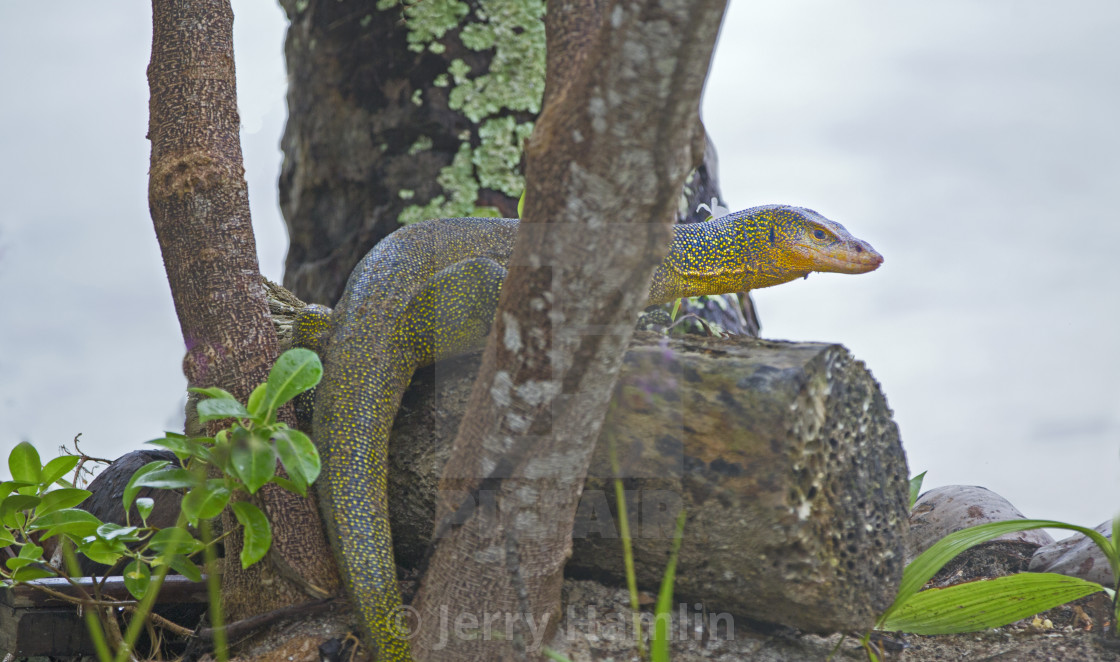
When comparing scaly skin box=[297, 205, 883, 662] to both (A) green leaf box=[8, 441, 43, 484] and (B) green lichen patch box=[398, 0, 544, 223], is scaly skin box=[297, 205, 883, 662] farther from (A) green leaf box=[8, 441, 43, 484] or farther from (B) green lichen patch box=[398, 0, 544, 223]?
(B) green lichen patch box=[398, 0, 544, 223]

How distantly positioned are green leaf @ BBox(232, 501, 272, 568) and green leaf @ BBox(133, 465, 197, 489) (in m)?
0.12

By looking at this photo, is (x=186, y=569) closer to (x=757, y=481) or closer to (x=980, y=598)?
(x=757, y=481)

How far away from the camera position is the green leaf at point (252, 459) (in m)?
1.74

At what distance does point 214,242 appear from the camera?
252 cm

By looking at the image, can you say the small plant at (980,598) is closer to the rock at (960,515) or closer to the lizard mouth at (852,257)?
the rock at (960,515)

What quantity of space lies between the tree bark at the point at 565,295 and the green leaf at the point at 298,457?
0.34 m

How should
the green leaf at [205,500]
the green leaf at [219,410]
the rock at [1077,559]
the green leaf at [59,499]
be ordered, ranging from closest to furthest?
the green leaf at [219,410] < the green leaf at [205,500] < the green leaf at [59,499] < the rock at [1077,559]

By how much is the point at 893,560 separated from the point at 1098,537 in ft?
2.59

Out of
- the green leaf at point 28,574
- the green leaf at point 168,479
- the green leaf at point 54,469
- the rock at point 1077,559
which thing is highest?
the green leaf at point 168,479

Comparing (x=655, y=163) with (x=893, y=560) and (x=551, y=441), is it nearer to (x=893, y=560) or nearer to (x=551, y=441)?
(x=551, y=441)

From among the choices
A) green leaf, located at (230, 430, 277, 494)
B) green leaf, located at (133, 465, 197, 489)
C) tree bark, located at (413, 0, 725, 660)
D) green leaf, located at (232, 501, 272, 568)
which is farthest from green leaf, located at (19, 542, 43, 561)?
tree bark, located at (413, 0, 725, 660)

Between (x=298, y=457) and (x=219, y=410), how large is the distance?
19cm

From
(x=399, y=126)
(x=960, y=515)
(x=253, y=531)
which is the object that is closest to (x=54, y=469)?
(x=253, y=531)

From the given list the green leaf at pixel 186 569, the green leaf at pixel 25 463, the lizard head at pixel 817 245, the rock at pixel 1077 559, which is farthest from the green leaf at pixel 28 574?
the rock at pixel 1077 559
